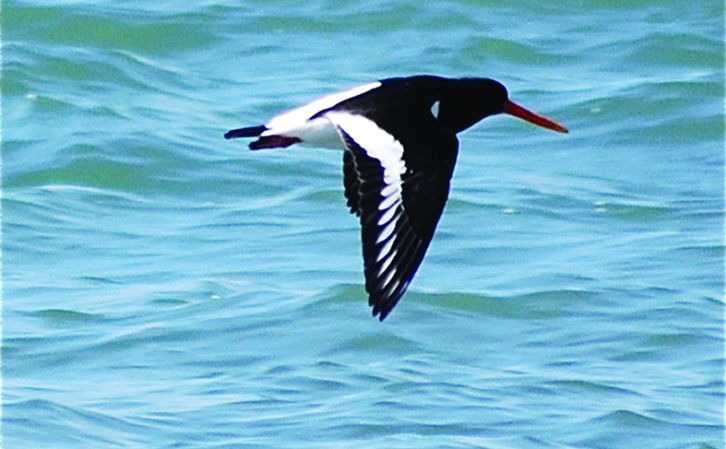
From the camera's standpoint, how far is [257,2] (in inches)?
473

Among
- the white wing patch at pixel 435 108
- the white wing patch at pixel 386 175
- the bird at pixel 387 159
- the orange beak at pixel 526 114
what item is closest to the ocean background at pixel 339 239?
the orange beak at pixel 526 114

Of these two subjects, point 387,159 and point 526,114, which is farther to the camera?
point 526,114

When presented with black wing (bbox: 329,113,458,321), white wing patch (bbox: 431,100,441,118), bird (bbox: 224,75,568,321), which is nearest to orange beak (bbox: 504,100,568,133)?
white wing patch (bbox: 431,100,441,118)

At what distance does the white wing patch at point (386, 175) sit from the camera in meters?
5.07

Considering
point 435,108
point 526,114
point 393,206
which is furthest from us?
point 526,114

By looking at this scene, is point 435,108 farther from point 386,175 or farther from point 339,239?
point 339,239

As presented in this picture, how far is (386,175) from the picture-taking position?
5.14 m

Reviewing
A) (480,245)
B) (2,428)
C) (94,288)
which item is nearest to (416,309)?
(480,245)

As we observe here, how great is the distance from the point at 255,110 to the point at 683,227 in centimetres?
226

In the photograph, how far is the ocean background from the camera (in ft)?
23.3

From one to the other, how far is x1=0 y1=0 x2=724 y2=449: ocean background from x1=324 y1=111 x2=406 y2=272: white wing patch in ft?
5.74

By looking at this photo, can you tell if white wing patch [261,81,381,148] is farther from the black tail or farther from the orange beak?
the orange beak

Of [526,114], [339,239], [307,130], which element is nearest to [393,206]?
[307,130]

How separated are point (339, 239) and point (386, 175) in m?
3.63
